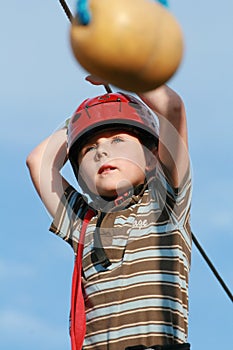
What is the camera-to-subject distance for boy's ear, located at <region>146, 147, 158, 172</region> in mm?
4141

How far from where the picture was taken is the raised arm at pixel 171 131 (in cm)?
372

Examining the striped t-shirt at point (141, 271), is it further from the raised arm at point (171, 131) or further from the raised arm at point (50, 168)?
the raised arm at point (50, 168)

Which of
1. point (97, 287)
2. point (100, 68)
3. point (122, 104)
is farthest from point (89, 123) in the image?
point (100, 68)

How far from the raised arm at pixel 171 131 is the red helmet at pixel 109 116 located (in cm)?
35

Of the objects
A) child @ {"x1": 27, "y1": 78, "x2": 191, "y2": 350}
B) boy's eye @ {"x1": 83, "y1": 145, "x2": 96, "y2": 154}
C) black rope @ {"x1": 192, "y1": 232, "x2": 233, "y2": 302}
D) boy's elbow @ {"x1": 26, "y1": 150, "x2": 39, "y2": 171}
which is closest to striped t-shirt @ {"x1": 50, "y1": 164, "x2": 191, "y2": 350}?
child @ {"x1": 27, "y1": 78, "x2": 191, "y2": 350}

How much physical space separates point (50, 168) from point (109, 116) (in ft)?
1.55

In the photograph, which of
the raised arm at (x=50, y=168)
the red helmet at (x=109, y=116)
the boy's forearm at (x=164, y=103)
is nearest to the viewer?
the boy's forearm at (x=164, y=103)

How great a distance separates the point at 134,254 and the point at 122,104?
70 centimetres

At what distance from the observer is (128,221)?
407 centimetres

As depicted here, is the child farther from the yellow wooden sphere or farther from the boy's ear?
the yellow wooden sphere

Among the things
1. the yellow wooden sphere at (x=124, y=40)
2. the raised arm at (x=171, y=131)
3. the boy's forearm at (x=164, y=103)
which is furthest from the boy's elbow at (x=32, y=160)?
the yellow wooden sphere at (x=124, y=40)

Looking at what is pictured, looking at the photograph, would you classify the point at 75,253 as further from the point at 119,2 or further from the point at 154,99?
the point at 119,2

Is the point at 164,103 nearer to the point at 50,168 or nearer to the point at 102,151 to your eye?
the point at 102,151

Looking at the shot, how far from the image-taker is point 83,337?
3.96 meters
